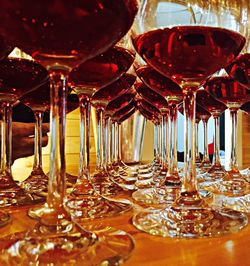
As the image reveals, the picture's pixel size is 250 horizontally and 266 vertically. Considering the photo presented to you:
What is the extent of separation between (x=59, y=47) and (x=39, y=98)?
0.52 metres

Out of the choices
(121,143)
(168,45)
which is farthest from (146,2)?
(121,143)

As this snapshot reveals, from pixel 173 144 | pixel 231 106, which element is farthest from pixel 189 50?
pixel 231 106

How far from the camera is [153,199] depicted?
64cm

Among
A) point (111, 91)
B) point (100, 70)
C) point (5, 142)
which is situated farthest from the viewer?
point (111, 91)

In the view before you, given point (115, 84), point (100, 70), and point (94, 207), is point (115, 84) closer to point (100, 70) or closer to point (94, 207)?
point (100, 70)

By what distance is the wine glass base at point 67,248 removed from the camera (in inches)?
13.6

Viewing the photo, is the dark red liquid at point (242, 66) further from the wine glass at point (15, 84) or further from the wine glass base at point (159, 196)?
the wine glass at point (15, 84)

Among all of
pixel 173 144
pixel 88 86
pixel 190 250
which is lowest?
pixel 190 250

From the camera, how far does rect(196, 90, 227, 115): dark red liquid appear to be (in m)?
1.12

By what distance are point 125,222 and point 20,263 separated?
0.19 meters

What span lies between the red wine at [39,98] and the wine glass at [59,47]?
0.47 meters

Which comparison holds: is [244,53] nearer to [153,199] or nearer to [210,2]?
[210,2]

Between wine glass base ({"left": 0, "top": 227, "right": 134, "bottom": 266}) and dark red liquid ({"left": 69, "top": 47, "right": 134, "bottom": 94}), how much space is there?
1.02 ft

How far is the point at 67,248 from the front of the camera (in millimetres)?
372
